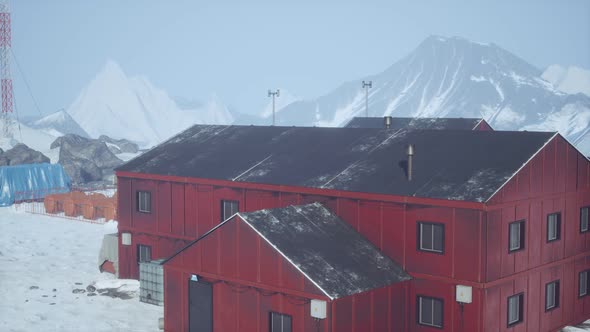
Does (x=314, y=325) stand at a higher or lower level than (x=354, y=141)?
lower

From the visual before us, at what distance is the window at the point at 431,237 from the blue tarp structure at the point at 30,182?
47.7 metres

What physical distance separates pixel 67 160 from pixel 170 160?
5208cm

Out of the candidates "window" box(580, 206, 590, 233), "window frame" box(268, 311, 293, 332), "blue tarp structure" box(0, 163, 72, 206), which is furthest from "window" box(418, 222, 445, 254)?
"blue tarp structure" box(0, 163, 72, 206)

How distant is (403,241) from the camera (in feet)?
83.0

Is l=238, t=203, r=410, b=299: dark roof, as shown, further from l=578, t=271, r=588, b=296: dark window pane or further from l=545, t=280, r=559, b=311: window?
l=578, t=271, r=588, b=296: dark window pane

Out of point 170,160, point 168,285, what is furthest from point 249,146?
point 168,285

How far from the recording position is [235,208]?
30562mm

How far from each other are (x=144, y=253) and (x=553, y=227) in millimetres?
17983

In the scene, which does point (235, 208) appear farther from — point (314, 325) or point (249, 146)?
point (314, 325)

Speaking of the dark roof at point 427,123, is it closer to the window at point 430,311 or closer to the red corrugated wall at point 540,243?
the red corrugated wall at point 540,243

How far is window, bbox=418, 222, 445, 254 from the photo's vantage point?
24375 mm

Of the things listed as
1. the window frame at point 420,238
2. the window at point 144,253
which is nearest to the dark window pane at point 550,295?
the window frame at point 420,238

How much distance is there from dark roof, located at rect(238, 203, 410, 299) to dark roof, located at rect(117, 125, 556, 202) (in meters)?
A: 1.72

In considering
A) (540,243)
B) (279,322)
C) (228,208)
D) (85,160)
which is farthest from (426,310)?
(85,160)
